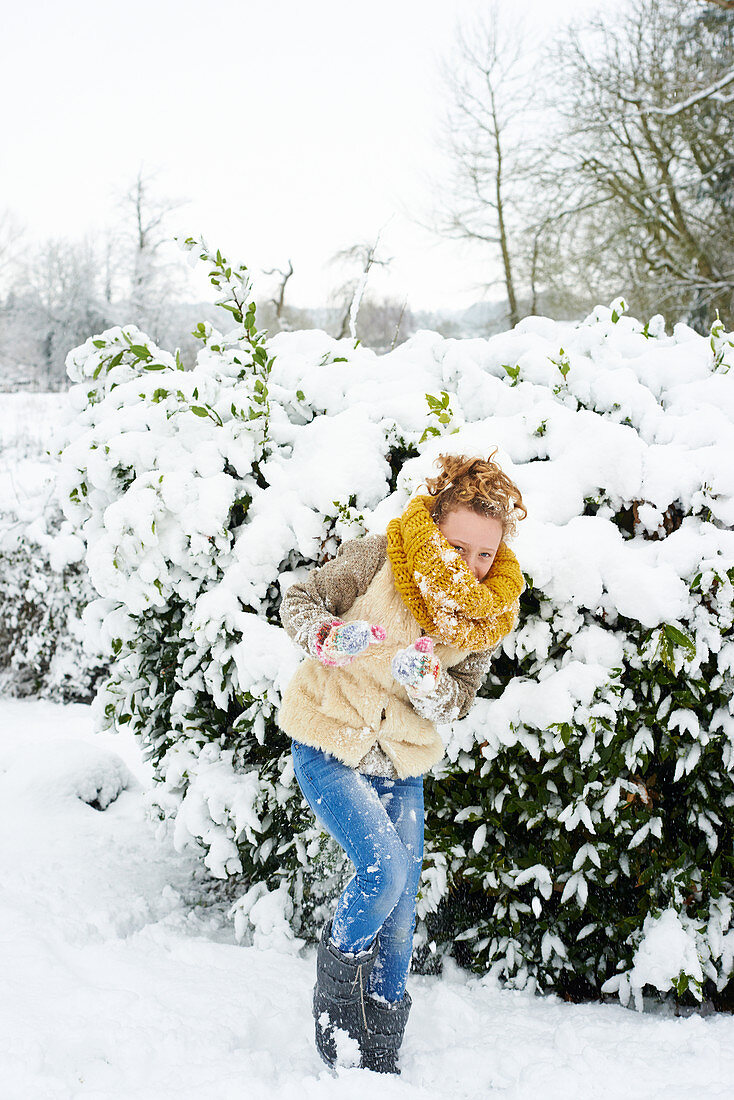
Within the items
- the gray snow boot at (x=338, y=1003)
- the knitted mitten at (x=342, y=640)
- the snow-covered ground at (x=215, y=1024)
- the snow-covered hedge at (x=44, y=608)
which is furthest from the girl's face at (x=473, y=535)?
the snow-covered hedge at (x=44, y=608)

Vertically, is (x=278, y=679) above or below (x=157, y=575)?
below

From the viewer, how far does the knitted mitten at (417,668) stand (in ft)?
6.15

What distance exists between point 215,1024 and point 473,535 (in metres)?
1.48

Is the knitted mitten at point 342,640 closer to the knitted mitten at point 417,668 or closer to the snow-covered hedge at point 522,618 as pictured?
the knitted mitten at point 417,668

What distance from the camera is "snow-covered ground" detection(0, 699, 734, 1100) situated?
177 centimetres

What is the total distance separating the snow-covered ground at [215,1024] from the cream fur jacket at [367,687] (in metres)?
0.76

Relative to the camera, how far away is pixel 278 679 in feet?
7.85

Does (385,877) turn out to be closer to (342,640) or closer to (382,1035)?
(382,1035)

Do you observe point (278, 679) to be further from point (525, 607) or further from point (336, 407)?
point (336, 407)

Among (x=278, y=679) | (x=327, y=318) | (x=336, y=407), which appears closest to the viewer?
(x=278, y=679)

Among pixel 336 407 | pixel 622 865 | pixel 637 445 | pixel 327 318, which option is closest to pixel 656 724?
pixel 622 865

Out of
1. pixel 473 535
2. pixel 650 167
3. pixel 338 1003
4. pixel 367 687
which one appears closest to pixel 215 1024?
pixel 338 1003

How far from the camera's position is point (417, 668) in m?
1.88

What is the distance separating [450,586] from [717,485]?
980mm
